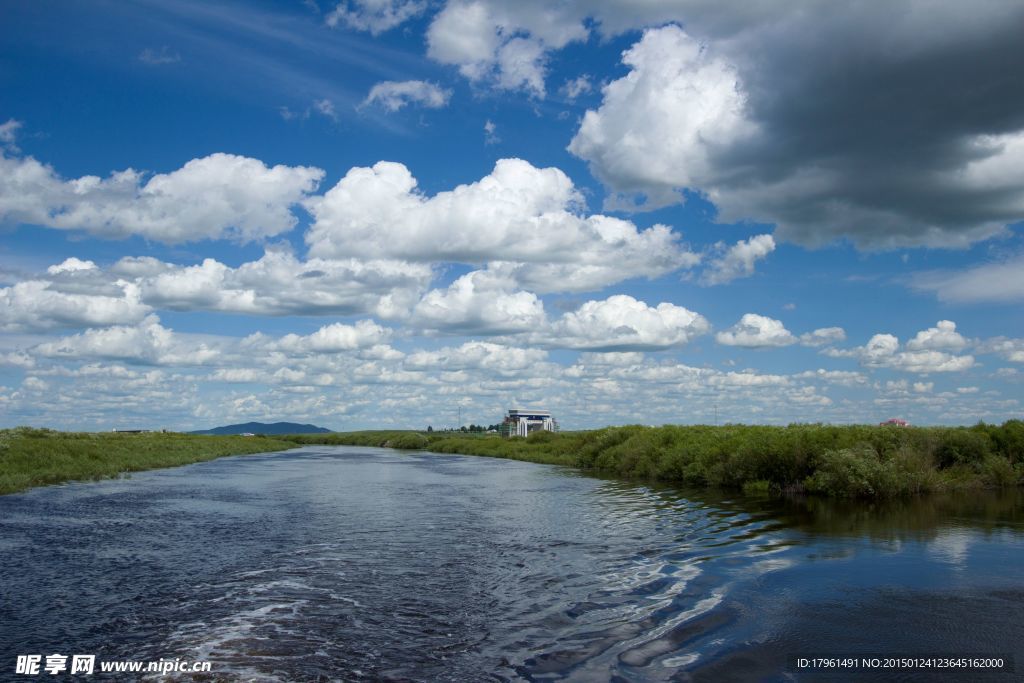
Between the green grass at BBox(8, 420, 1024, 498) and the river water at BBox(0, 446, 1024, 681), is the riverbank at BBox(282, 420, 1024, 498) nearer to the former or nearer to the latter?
the green grass at BBox(8, 420, 1024, 498)

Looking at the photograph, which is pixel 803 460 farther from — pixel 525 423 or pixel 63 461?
pixel 525 423

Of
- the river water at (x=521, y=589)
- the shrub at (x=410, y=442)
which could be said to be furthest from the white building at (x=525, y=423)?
the river water at (x=521, y=589)

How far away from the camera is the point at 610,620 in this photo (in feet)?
40.6

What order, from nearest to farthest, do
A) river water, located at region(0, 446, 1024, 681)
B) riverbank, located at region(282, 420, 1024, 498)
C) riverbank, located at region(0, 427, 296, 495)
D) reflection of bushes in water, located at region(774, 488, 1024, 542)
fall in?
river water, located at region(0, 446, 1024, 681), reflection of bushes in water, located at region(774, 488, 1024, 542), riverbank, located at region(282, 420, 1024, 498), riverbank, located at region(0, 427, 296, 495)

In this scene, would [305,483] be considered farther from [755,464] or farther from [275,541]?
[755,464]

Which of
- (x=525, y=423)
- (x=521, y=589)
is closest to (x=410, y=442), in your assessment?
(x=525, y=423)

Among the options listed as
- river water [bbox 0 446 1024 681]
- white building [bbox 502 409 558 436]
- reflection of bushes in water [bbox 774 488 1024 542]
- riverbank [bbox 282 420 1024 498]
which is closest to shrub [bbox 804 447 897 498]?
riverbank [bbox 282 420 1024 498]

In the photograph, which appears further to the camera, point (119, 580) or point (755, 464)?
point (755, 464)

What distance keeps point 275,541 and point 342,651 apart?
11.2 meters

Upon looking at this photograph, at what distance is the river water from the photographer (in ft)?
34.4

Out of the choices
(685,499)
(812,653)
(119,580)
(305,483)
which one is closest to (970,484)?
(685,499)

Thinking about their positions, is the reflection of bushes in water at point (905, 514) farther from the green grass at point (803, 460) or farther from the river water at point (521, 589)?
the green grass at point (803, 460)

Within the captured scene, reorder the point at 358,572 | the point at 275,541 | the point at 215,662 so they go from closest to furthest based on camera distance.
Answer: the point at 215,662 → the point at 358,572 → the point at 275,541

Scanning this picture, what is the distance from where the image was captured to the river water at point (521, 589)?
10477 millimetres
